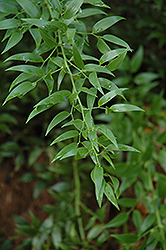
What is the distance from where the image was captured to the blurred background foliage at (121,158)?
2.62ft

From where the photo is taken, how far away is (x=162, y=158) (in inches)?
33.4

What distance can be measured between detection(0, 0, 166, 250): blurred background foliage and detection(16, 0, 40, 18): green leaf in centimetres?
48

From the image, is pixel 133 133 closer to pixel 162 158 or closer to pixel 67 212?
pixel 162 158

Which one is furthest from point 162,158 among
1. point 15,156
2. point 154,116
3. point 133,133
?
point 15,156

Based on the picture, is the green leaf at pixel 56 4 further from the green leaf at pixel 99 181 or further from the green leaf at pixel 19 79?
the green leaf at pixel 99 181

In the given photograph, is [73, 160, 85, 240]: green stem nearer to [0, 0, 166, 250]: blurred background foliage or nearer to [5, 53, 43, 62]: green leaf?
[0, 0, 166, 250]: blurred background foliage

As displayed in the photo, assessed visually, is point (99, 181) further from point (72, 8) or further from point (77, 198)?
point (77, 198)

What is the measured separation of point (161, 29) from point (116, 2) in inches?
11.2

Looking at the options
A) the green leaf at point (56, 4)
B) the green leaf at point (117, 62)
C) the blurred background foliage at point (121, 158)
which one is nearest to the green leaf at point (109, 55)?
the green leaf at point (117, 62)

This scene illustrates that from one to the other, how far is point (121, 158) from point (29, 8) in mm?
701

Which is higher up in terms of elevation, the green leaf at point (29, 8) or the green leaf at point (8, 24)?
the green leaf at point (29, 8)

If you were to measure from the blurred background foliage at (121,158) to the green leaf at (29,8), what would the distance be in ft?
1.57

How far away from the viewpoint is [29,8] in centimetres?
47

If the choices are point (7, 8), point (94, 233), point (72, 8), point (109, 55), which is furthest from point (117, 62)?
point (94, 233)
